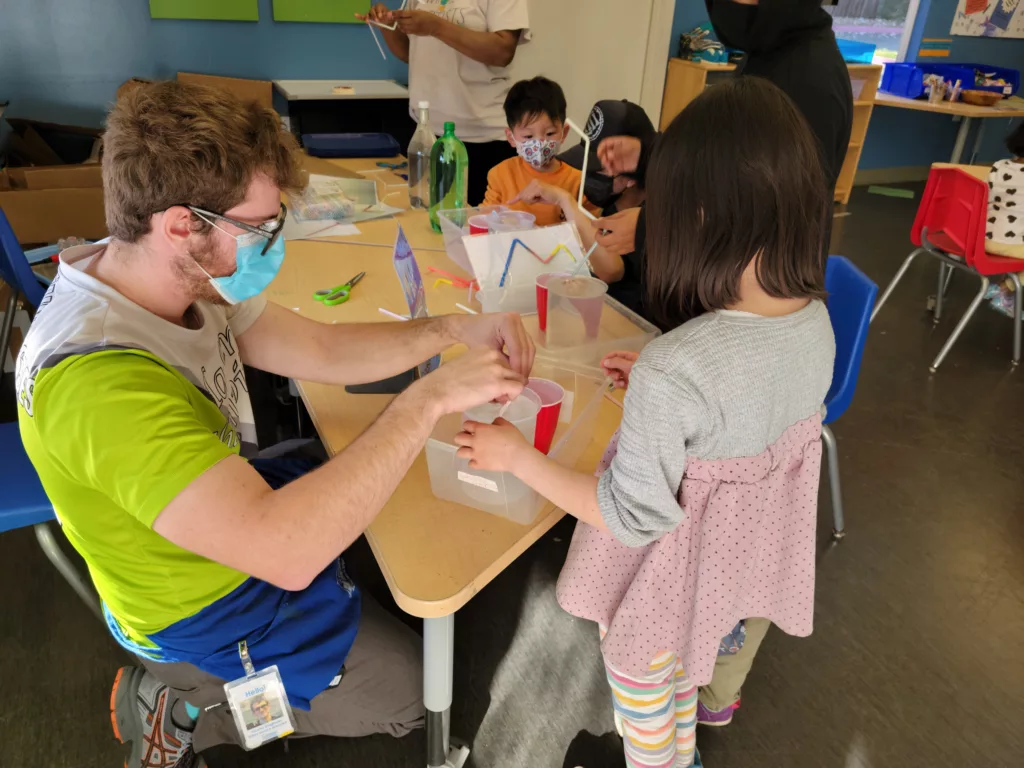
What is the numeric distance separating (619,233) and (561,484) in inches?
40.2

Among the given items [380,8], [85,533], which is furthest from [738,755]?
[380,8]

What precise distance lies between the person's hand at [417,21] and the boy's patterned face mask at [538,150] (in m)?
0.53

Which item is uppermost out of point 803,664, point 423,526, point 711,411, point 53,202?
point 711,411

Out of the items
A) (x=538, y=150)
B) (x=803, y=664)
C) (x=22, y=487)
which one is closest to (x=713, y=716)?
(x=803, y=664)

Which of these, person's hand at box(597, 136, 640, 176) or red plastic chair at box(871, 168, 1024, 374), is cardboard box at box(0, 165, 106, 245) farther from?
red plastic chair at box(871, 168, 1024, 374)

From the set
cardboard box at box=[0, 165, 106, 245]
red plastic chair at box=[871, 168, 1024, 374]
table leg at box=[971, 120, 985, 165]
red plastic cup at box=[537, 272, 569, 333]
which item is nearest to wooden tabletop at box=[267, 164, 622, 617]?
red plastic cup at box=[537, 272, 569, 333]

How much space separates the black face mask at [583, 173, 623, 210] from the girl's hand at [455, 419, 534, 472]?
4.42 feet

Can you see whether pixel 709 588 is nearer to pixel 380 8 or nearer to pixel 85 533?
pixel 85 533

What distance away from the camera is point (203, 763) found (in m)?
1.38

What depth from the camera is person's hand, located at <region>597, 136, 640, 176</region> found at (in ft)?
6.61

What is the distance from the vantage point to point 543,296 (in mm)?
1479

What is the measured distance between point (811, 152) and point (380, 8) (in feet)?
6.44

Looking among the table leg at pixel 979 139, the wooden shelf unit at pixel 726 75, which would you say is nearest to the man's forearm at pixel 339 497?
the wooden shelf unit at pixel 726 75

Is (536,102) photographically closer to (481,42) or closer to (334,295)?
(481,42)
